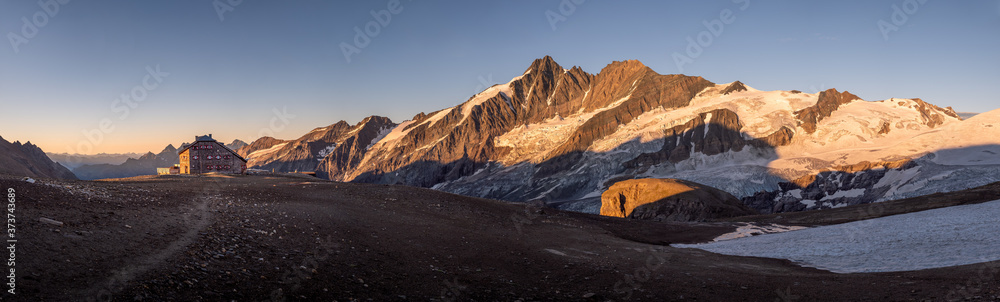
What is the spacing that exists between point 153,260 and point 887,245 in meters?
31.2

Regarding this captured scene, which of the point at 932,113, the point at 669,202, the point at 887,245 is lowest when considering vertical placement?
the point at 669,202

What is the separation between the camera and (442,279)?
14.7 metres

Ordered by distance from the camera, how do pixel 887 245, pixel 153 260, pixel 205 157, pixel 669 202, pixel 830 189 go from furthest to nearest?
pixel 830 189 → pixel 669 202 → pixel 205 157 → pixel 887 245 → pixel 153 260

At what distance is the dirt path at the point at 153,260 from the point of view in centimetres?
909

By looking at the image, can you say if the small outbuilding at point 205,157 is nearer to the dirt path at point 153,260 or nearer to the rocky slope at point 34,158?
the dirt path at point 153,260

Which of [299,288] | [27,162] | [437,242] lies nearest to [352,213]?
[437,242]

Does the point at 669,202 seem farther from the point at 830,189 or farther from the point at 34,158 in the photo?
the point at 34,158

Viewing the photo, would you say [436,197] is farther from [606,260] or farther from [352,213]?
[606,260]

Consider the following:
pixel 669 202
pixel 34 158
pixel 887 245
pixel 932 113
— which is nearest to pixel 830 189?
pixel 932 113

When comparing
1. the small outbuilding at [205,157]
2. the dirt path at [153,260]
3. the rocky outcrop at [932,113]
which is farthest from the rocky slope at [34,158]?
the rocky outcrop at [932,113]

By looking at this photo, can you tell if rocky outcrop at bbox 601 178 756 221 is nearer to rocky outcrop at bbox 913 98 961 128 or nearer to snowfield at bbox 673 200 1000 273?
snowfield at bbox 673 200 1000 273

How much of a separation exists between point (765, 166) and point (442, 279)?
609ft

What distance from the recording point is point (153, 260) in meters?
11.3

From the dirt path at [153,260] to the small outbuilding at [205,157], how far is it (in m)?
63.4
